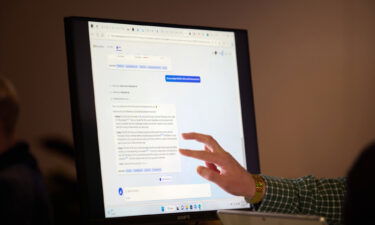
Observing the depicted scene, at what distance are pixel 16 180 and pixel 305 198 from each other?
0.73 metres

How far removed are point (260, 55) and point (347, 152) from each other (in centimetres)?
51

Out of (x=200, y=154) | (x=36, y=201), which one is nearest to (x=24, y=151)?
(x=36, y=201)

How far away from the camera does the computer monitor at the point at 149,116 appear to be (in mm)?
1214

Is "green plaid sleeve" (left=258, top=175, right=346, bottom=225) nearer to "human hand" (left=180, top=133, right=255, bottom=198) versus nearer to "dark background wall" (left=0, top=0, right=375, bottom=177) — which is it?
"human hand" (left=180, top=133, right=255, bottom=198)

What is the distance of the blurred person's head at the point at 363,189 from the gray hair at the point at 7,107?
22.1 inches

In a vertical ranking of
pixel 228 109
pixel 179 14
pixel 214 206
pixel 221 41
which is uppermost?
pixel 179 14

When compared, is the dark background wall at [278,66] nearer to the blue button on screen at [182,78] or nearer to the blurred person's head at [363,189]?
the blue button on screen at [182,78]

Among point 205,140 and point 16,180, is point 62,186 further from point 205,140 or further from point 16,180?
point 16,180

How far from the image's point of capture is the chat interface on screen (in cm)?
123

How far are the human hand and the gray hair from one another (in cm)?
38

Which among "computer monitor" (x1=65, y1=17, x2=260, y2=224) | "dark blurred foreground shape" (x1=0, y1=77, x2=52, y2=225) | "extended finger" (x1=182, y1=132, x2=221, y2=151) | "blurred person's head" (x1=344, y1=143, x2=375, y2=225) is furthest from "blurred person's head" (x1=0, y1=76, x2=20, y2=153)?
"blurred person's head" (x1=344, y1=143, x2=375, y2=225)

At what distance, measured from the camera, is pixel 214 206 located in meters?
1.33

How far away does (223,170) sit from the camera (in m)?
1.19

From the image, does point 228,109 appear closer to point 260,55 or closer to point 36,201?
point 260,55
